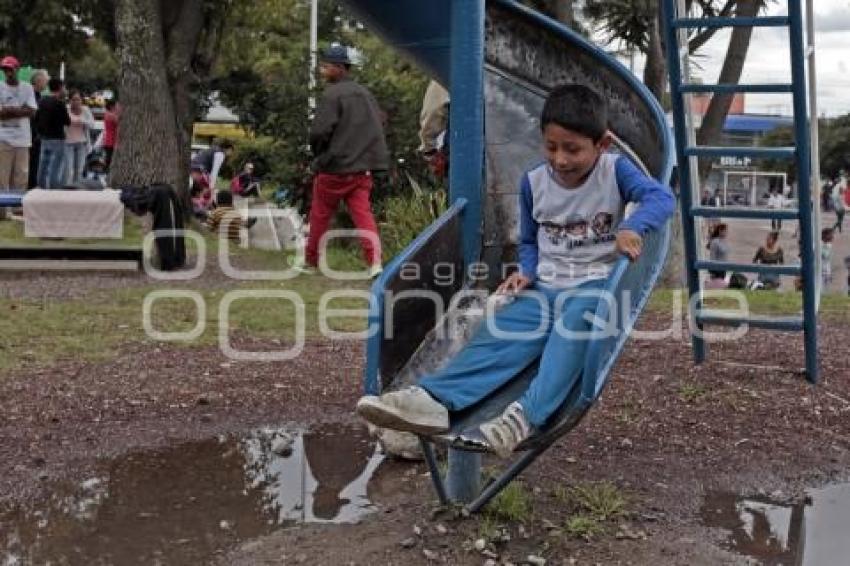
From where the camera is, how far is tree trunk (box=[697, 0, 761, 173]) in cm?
1166

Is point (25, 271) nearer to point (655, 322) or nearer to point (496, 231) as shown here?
point (655, 322)

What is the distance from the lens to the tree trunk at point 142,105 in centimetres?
1334

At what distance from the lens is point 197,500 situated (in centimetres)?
440

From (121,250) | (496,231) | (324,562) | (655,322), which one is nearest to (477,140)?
(496,231)

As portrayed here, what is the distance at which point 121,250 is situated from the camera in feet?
33.6

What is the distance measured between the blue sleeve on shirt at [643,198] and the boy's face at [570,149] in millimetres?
120

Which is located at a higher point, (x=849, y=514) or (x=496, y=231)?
(x=496, y=231)

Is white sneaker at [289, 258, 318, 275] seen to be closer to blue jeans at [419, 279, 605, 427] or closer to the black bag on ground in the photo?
the black bag on ground

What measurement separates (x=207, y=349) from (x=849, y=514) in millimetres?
4004

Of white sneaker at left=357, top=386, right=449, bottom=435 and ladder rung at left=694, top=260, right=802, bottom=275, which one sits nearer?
white sneaker at left=357, top=386, right=449, bottom=435

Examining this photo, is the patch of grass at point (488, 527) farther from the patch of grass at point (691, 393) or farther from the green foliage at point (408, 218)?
the green foliage at point (408, 218)

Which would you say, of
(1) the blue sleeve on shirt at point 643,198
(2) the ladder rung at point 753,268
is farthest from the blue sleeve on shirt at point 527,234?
(2) the ladder rung at point 753,268

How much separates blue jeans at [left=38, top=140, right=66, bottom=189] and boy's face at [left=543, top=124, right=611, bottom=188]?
38.5 feet

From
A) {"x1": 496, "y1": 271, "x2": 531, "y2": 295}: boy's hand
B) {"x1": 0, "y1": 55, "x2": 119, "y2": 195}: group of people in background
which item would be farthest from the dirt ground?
{"x1": 0, "y1": 55, "x2": 119, "y2": 195}: group of people in background
